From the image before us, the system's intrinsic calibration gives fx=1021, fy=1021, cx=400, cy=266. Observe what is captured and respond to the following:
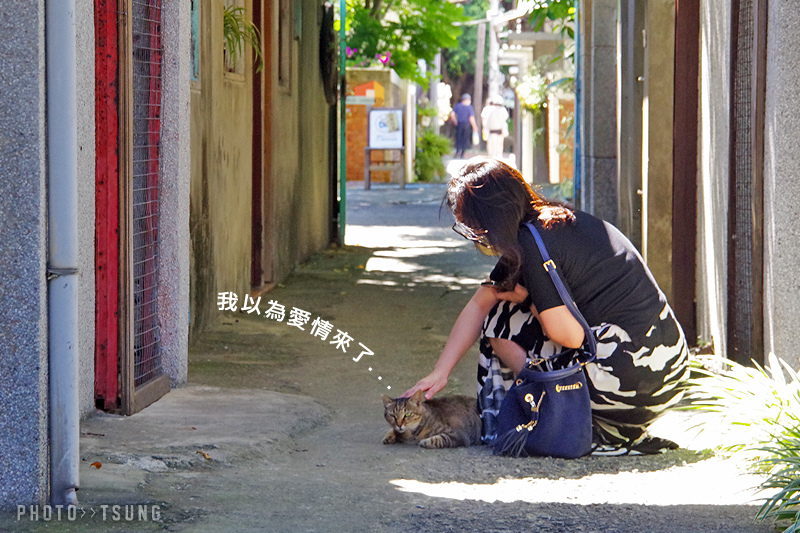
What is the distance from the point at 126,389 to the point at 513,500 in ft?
6.44

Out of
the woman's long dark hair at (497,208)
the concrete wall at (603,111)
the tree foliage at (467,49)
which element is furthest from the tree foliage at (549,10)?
the tree foliage at (467,49)

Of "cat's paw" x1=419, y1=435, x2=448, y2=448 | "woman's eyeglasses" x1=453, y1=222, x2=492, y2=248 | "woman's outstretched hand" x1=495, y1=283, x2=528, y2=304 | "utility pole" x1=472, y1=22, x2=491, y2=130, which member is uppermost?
"utility pole" x1=472, y1=22, x2=491, y2=130

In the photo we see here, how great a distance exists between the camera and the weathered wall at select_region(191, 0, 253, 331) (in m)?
6.47

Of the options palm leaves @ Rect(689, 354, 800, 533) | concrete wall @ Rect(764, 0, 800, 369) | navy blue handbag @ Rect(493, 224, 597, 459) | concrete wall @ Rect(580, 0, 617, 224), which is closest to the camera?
palm leaves @ Rect(689, 354, 800, 533)

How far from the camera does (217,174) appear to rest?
701cm

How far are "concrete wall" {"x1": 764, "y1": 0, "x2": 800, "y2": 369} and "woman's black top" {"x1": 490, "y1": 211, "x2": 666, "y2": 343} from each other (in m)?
0.78

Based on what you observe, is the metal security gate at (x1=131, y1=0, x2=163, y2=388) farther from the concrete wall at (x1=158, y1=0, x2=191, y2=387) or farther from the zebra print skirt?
the zebra print skirt

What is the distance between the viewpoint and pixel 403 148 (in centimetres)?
2183

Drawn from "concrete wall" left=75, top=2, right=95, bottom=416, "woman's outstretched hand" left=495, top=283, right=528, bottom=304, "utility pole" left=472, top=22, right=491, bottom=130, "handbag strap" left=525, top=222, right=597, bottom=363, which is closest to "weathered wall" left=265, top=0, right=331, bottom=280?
"concrete wall" left=75, top=2, right=95, bottom=416

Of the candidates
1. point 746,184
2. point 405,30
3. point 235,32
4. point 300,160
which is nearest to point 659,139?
point 746,184

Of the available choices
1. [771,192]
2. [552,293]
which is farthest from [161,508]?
[771,192]

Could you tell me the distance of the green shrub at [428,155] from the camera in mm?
24453

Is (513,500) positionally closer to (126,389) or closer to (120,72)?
(126,389)

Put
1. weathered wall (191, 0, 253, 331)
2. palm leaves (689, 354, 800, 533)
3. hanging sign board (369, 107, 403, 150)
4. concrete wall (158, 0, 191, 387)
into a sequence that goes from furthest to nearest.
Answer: hanging sign board (369, 107, 403, 150) → weathered wall (191, 0, 253, 331) → concrete wall (158, 0, 191, 387) → palm leaves (689, 354, 800, 533)
